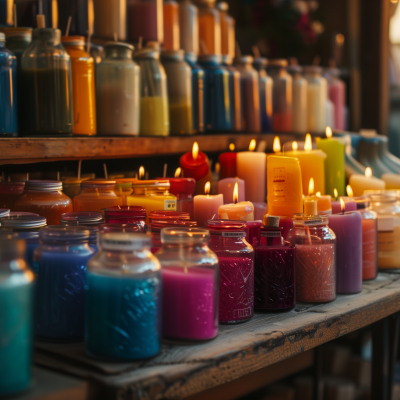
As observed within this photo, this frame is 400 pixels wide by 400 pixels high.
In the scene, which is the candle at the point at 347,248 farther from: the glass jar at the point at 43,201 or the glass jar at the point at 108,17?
the glass jar at the point at 108,17

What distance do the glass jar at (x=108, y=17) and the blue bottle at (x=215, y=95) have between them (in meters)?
0.32

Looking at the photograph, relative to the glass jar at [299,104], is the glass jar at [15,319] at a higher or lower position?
lower

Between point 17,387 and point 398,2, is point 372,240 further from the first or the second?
point 398,2

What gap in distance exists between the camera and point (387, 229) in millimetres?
1444

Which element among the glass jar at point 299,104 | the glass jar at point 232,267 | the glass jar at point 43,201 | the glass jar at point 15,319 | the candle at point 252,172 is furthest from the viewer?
the glass jar at point 299,104

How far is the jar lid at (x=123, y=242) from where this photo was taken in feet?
2.42

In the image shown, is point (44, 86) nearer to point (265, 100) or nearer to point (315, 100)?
point (265, 100)

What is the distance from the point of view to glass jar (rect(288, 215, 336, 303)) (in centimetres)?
111

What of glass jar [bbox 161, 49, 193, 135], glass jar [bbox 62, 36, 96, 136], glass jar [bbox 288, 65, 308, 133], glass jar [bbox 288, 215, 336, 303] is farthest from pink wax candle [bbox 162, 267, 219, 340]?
glass jar [bbox 288, 65, 308, 133]

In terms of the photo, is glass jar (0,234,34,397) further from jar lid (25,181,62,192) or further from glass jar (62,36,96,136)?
glass jar (62,36,96,136)

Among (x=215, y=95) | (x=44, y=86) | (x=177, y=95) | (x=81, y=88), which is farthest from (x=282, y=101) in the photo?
(x=44, y=86)

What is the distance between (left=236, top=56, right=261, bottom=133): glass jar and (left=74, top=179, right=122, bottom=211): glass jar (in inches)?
38.2

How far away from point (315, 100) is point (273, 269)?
4.83ft

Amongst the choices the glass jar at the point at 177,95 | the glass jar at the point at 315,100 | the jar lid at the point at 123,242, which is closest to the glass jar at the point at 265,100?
the glass jar at the point at 315,100
